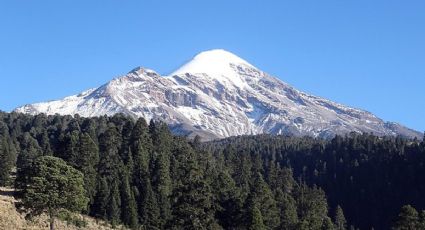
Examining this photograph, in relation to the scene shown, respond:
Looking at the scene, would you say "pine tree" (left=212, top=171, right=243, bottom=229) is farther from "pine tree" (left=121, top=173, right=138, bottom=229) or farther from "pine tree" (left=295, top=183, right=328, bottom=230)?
"pine tree" (left=295, top=183, right=328, bottom=230)

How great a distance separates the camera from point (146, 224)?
108 metres

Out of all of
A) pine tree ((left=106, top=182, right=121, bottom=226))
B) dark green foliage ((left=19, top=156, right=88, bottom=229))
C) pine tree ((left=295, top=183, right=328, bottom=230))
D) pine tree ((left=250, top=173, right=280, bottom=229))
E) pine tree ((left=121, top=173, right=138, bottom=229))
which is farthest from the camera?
pine tree ((left=295, top=183, right=328, bottom=230))

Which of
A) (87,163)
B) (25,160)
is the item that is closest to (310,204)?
(87,163)

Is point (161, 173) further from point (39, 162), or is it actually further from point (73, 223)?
point (39, 162)

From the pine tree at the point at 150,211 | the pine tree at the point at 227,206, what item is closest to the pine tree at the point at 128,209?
the pine tree at the point at 150,211

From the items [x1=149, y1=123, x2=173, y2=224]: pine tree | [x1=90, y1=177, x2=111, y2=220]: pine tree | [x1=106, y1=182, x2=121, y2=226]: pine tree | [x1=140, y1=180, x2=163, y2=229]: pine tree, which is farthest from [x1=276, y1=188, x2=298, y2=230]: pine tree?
[x1=90, y1=177, x2=111, y2=220]: pine tree

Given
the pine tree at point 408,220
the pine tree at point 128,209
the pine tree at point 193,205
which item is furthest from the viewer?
the pine tree at point 128,209

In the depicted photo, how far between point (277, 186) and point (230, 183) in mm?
46295

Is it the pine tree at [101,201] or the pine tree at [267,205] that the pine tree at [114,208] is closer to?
the pine tree at [101,201]

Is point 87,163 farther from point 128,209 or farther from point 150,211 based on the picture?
point 150,211

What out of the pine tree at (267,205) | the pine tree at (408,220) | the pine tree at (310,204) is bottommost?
the pine tree at (408,220)

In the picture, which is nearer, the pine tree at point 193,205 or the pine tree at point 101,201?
A: the pine tree at point 193,205

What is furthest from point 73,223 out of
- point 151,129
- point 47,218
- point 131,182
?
point 151,129

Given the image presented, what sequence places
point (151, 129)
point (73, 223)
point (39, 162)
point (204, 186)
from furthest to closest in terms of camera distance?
point (151, 129) < point (73, 223) < point (204, 186) < point (39, 162)
